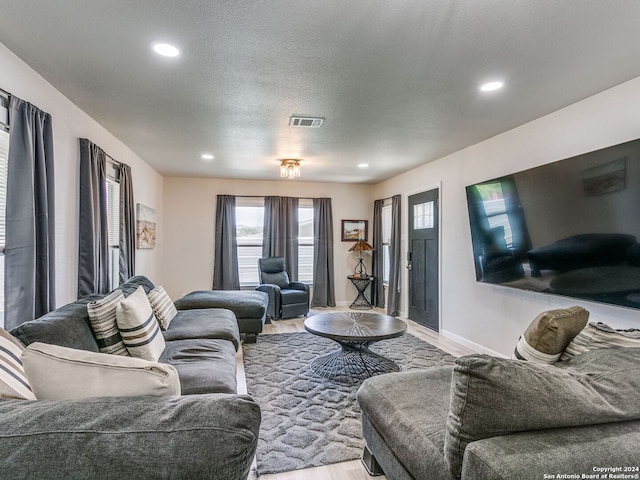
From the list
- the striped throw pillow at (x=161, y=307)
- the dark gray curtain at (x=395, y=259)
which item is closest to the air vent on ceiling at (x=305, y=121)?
the striped throw pillow at (x=161, y=307)

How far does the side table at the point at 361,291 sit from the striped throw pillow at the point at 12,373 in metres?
5.70

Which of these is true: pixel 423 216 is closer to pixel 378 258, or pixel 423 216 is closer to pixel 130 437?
pixel 378 258

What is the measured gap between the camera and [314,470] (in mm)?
1971

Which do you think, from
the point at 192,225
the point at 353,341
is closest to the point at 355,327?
the point at 353,341

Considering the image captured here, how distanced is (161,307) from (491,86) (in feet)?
10.6

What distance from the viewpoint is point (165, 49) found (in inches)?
83.6

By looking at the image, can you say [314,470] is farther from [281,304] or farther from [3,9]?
[281,304]

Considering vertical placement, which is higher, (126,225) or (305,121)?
(305,121)

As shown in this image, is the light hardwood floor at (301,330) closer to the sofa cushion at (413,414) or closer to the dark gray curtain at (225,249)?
the sofa cushion at (413,414)

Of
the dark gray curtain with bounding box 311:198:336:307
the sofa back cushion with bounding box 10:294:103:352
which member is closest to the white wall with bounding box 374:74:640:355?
the dark gray curtain with bounding box 311:198:336:307

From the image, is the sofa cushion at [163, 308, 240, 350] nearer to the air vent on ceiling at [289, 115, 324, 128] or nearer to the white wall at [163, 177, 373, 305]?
the air vent on ceiling at [289, 115, 324, 128]

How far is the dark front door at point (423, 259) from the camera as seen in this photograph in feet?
16.4

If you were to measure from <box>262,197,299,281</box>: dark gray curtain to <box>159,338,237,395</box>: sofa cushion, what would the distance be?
3827 millimetres

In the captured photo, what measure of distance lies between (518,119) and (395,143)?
1.28 m
